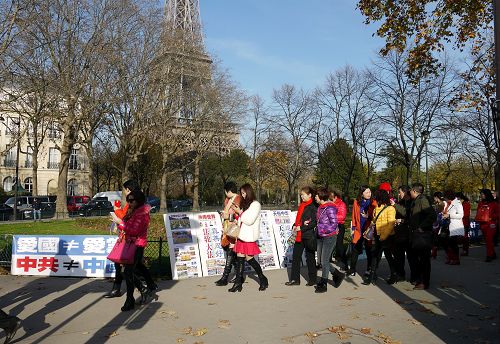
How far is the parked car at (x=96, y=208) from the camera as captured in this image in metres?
36.1

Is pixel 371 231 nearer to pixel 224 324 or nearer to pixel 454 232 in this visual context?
pixel 454 232

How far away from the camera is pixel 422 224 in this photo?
796 centimetres

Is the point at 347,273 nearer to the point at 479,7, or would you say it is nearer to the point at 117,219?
the point at 117,219

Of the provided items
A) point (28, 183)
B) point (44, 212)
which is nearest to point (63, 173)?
point (44, 212)

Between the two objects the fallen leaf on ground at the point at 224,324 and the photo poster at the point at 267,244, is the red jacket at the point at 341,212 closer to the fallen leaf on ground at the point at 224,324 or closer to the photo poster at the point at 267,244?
the photo poster at the point at 267,244

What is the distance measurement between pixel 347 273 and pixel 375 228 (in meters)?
1.40

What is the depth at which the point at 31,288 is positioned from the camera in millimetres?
8141

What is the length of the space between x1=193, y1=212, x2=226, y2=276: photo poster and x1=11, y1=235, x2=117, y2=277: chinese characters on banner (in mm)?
1707

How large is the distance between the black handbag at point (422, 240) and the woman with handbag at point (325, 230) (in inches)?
53.5

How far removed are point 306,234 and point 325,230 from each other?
16.1 inches

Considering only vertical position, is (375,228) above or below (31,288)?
above

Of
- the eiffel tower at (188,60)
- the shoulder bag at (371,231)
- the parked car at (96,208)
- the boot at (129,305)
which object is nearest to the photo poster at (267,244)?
the shoulder bag at (371,231)

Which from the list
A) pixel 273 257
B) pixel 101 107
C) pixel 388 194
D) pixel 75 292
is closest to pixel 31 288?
pixel 75 292

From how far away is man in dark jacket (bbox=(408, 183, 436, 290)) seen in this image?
7973 mm
